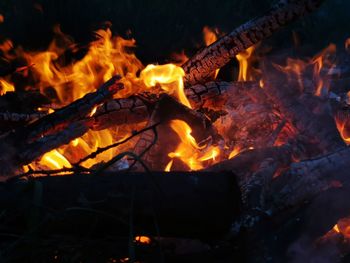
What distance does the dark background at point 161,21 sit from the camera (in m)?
5.26

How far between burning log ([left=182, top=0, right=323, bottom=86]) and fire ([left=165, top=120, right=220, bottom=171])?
39.2 inches

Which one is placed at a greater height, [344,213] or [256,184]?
[256,184]

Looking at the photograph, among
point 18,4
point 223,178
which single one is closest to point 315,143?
point 223,178

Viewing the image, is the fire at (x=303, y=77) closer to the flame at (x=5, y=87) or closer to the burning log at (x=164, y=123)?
the burning log at (x=164, y=123)

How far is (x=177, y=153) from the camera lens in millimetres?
3391

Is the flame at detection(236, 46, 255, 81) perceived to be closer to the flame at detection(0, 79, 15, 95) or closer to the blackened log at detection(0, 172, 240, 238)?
the flame at detection(0, 79, 15, 95)

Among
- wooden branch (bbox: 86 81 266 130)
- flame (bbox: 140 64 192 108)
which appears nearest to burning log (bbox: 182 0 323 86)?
flame (bbox: 140 64 192 108)

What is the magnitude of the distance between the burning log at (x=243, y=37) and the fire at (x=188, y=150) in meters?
0.99

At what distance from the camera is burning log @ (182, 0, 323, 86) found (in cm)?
379

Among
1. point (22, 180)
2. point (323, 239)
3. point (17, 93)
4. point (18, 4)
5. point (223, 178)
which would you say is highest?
point (18, 4)

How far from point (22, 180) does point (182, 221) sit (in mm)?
783

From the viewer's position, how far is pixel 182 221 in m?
2.08

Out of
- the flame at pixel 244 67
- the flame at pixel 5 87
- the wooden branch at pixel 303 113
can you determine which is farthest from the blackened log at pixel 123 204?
the flame at pixel 5 87

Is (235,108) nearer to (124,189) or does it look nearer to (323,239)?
(323,239)
